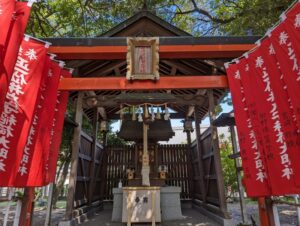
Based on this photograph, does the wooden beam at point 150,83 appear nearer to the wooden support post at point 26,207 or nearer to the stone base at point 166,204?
the wooden support post at point 26,207

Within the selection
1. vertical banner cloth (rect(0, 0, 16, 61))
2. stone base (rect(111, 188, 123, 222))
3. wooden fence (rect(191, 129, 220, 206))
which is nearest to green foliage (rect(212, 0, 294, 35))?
wooden fence (rect(191, 129, 220, 206))

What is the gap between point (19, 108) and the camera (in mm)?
3865

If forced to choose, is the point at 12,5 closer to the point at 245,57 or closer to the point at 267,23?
the point at 245,57

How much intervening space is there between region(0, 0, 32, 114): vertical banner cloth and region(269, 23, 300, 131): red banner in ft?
12.9

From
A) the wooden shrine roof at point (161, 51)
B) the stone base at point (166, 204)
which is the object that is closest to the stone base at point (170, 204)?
the stone base at point (166, 204)

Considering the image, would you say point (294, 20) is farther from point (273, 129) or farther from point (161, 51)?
point (161, 51)

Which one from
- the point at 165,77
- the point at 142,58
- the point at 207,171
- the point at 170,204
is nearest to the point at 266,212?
the point at 165,77

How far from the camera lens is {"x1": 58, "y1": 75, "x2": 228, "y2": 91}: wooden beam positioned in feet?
19.3

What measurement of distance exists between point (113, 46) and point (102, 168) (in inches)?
278

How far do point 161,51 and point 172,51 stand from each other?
275 mm

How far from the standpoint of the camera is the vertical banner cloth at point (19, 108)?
3.60 meters

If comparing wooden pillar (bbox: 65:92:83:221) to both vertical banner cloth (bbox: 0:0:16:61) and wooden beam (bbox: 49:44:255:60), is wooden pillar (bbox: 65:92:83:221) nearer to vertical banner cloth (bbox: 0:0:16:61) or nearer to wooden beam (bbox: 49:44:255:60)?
wooden beam (bbox: 49:44:255:60)

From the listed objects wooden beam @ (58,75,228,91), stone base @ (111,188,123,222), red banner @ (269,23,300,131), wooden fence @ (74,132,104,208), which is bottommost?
stone base @ (111,188,123,222)

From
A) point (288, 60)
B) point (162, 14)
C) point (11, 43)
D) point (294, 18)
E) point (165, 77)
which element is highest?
point (162, 14)
